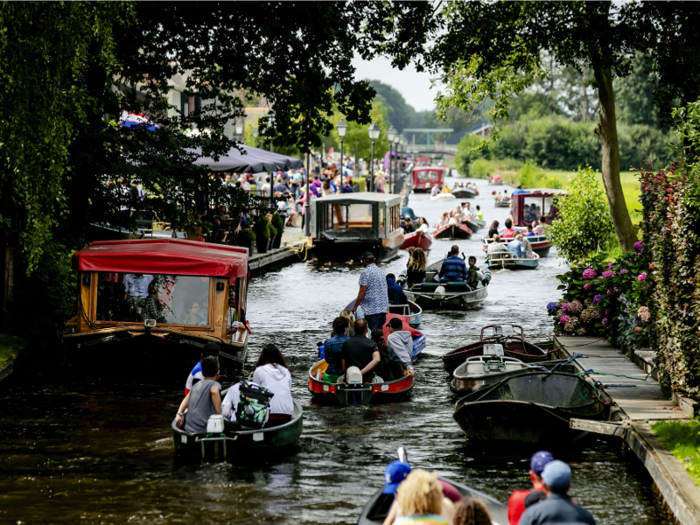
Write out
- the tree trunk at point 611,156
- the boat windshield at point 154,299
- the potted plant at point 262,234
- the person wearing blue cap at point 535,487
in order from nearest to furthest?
the person wearing blue cap at point 535,487 < the boat windshield at point 154,299 < the tree trunk at point 611,156 < the potted plant at point 262,234

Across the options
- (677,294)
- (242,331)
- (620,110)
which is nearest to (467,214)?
(242,331)

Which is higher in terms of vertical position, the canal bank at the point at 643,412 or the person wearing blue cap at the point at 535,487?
the person wearing blue cap at the point at 535,487

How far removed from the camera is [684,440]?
9.53 meters

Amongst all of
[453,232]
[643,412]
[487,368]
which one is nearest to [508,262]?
[453,232]

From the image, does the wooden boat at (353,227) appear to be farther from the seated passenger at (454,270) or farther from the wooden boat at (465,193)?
the wooden boat at (465,193)

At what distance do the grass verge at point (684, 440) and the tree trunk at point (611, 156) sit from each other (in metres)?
10.3

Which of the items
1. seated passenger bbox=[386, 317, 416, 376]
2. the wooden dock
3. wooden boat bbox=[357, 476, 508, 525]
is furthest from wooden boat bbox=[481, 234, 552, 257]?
wooden boat bbox=[357, 476, 508, 525]

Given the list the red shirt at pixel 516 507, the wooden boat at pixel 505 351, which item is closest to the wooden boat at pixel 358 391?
the wooden boat at pixel 505 351

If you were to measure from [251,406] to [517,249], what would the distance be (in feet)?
79.2

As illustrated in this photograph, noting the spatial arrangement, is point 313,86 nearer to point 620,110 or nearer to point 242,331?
point 242,331

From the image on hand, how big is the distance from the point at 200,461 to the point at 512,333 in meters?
8.11

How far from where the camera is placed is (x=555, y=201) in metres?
27.9

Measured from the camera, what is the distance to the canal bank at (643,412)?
27.2 feet

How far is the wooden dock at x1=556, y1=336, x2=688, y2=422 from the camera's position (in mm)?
10933
